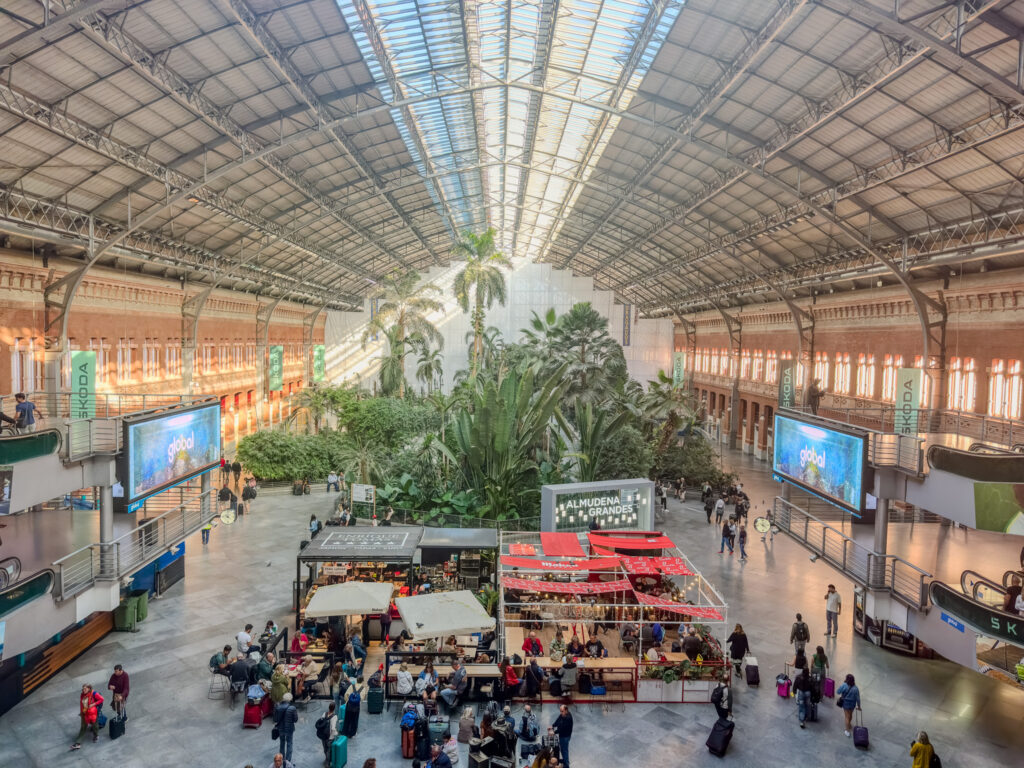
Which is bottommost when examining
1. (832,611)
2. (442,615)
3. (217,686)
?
(217,686)

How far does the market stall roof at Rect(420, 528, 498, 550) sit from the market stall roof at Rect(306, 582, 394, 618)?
262cm

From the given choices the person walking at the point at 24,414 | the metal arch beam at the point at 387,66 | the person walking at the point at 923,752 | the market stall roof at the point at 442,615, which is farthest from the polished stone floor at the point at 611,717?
the metal arch beam at the point at 387,66

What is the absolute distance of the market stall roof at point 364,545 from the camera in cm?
1670

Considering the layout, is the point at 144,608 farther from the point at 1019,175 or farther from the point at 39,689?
the point at 1019,175

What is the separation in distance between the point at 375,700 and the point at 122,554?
6.40 m

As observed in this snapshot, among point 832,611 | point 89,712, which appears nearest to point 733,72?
point 832,611

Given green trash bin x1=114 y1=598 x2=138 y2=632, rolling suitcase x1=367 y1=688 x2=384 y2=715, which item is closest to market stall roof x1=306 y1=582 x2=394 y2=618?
rolling suitcase x1=367 y1=688 x2=384 y2=715

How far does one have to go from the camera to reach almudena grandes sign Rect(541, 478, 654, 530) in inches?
824

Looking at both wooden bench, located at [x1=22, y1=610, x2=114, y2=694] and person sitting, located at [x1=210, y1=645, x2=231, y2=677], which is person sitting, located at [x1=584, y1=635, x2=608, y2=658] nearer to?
person sitting, located at [x1=210, y1=645, x2=231, y2=677]

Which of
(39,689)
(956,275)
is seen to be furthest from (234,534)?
(956,275)

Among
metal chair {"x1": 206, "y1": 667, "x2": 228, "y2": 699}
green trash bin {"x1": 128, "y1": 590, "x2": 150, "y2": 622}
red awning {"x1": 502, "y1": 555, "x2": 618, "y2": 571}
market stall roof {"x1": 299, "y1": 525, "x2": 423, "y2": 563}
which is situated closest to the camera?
metal chair {"x1": 206, "y1": 667, "x2": 228, "y2": 699}

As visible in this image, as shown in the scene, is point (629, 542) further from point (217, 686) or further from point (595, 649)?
point (217, 686)

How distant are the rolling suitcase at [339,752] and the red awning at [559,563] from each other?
5.84 m

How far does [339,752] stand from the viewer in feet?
37.3
